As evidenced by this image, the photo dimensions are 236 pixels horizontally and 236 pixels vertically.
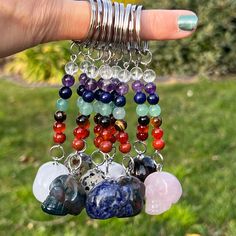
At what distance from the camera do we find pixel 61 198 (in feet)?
6.42

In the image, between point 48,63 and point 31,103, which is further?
point 48,63

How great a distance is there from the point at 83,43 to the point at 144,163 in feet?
1.59

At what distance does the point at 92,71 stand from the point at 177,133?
3.83 metres

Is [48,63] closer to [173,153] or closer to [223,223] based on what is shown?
[173,153]

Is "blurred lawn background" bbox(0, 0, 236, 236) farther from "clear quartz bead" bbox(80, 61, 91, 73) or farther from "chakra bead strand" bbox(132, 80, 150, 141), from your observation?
"clear quartz bead" bbox(80, 61, 91, 73)

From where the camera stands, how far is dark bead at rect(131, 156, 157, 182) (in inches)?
81.4

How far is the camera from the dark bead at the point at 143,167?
207cm

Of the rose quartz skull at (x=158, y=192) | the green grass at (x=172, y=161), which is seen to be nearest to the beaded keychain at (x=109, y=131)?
the rose quartz skull at (x=158, y=192)

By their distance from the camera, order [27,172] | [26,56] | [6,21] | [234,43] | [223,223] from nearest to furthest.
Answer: [6,21] → [223,223] → [27,172] → [234,43] → [26,56]

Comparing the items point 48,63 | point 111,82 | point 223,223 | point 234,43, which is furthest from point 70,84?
point 48,63

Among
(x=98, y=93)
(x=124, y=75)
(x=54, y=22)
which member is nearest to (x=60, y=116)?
(x=98, y=93)

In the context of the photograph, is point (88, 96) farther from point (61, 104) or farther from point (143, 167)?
point (143, 167)

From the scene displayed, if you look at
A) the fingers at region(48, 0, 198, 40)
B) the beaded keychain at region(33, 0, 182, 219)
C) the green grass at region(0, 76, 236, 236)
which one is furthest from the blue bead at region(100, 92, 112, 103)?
the green grass at region(0, 76, 236, 236)

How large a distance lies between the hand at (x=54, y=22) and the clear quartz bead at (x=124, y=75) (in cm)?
19
